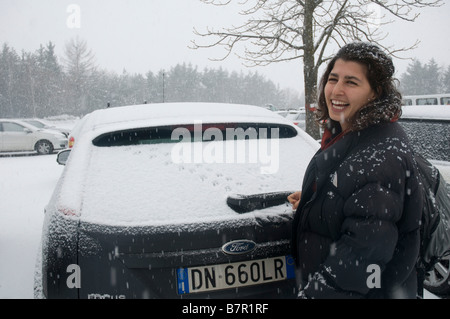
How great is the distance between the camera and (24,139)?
53.3 feet

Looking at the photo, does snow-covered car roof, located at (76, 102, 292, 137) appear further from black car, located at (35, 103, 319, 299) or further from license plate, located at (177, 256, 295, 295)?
license plate, located at (177, 256, 295, 295)

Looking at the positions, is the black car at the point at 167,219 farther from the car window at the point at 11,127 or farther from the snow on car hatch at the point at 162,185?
the car window at the point at 11,127

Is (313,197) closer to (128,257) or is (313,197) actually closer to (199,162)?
(199,162)

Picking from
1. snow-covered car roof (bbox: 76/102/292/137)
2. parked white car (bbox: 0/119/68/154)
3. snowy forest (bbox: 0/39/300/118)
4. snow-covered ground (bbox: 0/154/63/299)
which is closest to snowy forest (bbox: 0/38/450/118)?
snowy forest (bbox: 0/39/300/118)

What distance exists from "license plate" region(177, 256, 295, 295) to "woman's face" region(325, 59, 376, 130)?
77 centimetres

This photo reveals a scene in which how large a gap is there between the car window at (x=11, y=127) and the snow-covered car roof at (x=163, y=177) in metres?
16.1

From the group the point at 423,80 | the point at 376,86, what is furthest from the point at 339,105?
the point at 423,80

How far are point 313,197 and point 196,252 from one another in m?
0.59

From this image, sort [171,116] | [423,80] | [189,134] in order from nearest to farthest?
[189,134] < [171,116] < [423,80]

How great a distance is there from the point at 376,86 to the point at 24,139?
1743 cm

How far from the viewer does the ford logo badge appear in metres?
1.72

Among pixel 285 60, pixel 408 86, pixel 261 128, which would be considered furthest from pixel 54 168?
pixel 408 86

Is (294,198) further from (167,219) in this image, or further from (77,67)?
(77,67)
